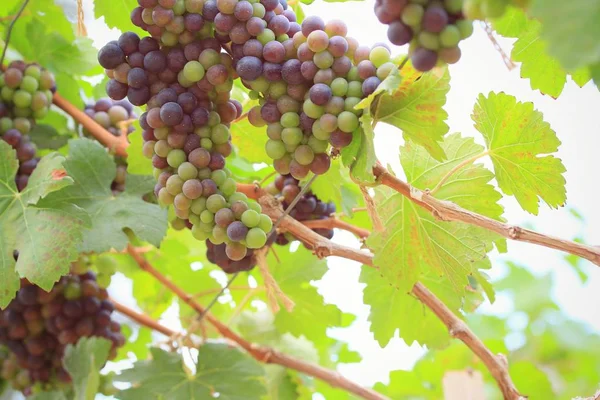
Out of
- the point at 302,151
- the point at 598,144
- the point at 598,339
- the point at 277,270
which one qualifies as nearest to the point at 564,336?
the point at 598,339

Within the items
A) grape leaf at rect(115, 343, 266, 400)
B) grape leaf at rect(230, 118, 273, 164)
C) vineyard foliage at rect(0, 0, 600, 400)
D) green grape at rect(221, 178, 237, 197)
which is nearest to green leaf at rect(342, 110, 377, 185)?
vineyard foliage at rect(0, 0, 600, 400)

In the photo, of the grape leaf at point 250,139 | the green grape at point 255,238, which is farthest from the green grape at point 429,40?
the grape leaf at point 250,139

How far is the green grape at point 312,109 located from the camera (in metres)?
0.55

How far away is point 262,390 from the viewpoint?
91 cm

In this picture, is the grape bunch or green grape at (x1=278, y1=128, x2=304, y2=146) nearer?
green grape at (x1=278, y1=128, x2=304, y2=146)

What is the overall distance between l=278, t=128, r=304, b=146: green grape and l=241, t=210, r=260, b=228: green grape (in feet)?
0.24

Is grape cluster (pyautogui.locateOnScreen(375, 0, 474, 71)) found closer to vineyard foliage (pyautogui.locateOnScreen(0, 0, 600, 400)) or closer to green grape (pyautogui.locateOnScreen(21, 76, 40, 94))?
vineyard foliage (pyautogui.locateOnScreen(0, 0, 600, 400))

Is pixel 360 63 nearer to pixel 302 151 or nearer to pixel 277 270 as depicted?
pixel 302 151

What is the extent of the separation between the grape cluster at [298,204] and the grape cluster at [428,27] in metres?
0.42

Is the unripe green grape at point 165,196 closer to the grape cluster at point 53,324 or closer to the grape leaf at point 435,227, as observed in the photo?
the grape leaf at point 435,227

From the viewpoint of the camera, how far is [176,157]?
2.01ft

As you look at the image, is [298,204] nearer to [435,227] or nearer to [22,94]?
[435,227]

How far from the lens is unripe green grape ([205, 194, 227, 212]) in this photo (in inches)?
23.3

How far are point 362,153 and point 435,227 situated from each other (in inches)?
8.0
